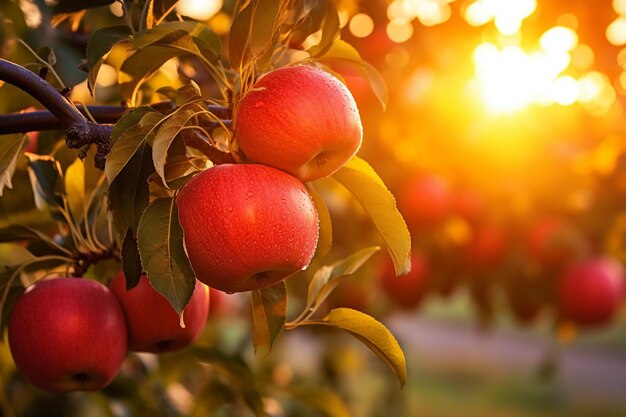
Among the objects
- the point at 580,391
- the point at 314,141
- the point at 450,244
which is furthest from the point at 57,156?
the point at 580,391

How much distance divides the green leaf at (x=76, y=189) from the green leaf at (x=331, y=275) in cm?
36

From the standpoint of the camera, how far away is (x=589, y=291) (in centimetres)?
289

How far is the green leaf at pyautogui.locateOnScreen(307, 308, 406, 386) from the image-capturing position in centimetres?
104

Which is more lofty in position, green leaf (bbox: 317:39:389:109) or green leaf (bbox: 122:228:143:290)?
green leaf (bbox: 317:39:389:109)

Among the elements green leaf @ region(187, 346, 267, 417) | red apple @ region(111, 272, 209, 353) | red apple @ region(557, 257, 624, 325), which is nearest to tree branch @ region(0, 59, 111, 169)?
red apple @ region(111, 272, 209, 353)

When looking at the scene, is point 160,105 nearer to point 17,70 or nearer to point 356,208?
point 17,70

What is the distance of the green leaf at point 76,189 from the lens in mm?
1221

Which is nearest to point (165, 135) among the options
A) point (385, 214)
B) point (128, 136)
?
point (128, 136)

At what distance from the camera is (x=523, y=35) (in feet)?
9.89

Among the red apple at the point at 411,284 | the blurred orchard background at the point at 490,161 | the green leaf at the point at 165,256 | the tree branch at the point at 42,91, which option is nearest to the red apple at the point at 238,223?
the green leaf at the point at 165,256

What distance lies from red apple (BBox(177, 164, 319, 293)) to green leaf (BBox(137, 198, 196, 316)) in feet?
0.07

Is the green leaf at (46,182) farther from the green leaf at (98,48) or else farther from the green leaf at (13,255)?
the green leaf at (98,48)

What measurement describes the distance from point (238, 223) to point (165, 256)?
0.28 feet

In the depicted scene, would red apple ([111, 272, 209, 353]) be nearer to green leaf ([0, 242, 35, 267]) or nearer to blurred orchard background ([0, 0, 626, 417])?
green leaf ([0, 242, 35, 267])
